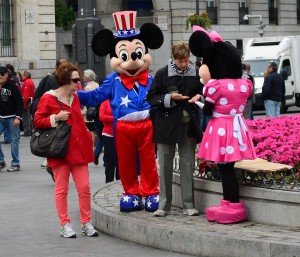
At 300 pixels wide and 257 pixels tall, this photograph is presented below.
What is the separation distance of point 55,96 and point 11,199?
12.7 ft

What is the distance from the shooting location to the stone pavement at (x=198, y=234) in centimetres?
891

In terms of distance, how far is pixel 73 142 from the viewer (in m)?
10.7

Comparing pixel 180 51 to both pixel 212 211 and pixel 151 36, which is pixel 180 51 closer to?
pixel 151 36

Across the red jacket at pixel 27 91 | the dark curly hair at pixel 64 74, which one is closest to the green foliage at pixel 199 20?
the red jacket at pixel 27 91

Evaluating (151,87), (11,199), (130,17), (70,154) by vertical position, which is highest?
(130,17)

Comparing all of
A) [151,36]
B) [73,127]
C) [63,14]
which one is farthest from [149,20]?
[73,127]

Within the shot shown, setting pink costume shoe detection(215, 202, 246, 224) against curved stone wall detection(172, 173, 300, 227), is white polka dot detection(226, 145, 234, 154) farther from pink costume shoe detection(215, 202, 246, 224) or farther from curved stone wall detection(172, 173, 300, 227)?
pink costume shoe detection(215, 202, 246, 224)

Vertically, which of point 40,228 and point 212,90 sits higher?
point 212,90

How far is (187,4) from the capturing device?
49.9m

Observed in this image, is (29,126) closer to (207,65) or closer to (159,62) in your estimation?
(207,65)

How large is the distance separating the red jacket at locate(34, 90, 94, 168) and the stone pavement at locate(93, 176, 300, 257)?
2.33 feet

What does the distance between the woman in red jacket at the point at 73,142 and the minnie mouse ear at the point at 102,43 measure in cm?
61

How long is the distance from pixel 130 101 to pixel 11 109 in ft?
27.0

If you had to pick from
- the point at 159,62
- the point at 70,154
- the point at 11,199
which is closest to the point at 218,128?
the point at 70,154
